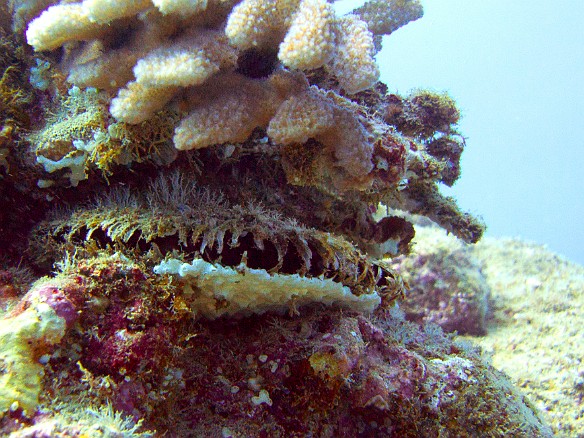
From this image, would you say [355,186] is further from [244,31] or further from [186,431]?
[186,431]

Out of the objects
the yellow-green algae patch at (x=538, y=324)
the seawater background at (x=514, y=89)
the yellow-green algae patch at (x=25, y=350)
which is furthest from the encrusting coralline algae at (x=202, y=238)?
the seawater background at (x=514, y=89)

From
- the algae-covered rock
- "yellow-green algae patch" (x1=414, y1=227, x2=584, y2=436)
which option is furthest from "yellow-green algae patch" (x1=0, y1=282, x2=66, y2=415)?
the algae-covered rock

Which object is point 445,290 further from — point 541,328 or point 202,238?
point 202,238

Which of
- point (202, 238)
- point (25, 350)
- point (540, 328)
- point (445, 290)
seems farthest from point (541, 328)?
point (25, 350)

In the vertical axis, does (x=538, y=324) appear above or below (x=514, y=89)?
below

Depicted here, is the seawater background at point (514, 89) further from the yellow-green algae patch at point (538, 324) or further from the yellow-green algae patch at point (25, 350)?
the yellow-green algae patch at point (25, 350)

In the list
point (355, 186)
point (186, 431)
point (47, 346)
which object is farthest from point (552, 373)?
point (47, 346)
